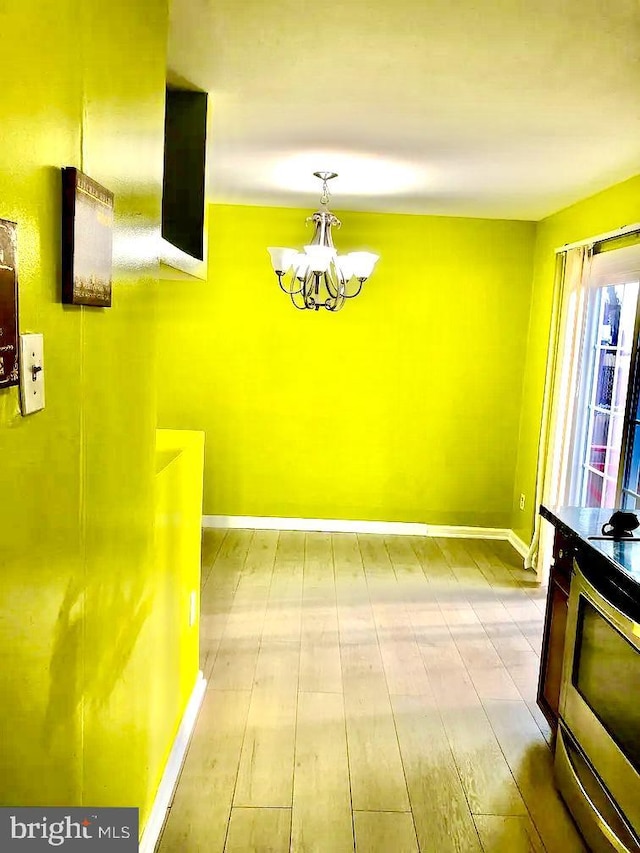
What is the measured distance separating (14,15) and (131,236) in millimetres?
666

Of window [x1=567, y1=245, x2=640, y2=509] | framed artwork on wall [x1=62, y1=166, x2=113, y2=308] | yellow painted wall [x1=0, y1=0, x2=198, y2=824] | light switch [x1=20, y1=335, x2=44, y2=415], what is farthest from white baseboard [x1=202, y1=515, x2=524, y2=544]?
light switch [x1=20, y1=335, x2=44, y2=415]

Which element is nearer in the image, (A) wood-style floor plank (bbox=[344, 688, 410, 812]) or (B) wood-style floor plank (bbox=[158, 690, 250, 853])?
(B) wood-style floor plank (bbox=[158, 690, 250, 853])

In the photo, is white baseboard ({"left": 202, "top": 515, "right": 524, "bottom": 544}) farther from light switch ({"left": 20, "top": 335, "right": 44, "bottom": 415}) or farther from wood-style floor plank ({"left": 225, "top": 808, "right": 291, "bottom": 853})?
light switch ({"left": 20, "top": 335, "right": 44, "bottom": 415})

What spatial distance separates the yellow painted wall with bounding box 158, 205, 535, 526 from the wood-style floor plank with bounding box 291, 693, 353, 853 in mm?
2439

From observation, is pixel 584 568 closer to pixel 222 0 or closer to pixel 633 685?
pixel 633 685

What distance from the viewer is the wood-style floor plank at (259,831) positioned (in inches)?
84.3

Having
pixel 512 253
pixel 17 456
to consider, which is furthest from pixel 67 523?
pixel 512 253

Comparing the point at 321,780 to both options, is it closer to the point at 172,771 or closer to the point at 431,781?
the point at 431,781

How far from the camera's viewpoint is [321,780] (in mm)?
2488

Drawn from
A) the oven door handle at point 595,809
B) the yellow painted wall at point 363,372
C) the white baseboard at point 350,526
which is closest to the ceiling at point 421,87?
the yellow painted wall at point 363,372

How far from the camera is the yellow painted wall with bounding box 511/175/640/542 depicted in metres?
4.17

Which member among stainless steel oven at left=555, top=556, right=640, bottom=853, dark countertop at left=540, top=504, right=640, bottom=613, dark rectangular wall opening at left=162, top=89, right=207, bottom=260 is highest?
dark rectangular wall opening at left=162, top=89, right=207, bottom=260

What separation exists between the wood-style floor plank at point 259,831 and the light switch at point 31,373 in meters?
1.74

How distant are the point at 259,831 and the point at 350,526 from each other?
10.6 ft
